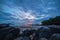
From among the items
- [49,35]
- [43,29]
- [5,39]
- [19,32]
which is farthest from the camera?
[19,32]

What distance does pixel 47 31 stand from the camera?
2.90 m

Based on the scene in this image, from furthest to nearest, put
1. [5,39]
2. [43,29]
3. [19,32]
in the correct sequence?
1. [19,32]
2. [43,29]
3. [5,39]

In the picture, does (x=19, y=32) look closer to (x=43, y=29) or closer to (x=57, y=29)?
(x=43, y=29)

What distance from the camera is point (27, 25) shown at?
2.83 m

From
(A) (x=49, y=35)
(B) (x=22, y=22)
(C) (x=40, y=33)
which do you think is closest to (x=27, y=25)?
(B) (x=22, y=22)

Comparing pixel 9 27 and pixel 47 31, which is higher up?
pixel 9 27

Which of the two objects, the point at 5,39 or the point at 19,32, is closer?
the point at 5,39

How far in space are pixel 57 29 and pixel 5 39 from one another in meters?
1.31

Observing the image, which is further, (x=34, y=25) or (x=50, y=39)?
(x=34, y=25)

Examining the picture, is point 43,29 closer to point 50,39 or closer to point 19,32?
point 50,39

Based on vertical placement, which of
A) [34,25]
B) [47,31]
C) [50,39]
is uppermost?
[34,25]

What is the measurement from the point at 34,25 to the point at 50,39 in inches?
20.9

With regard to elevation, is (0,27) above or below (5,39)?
above

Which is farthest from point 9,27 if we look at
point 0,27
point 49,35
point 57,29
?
point 57,29
